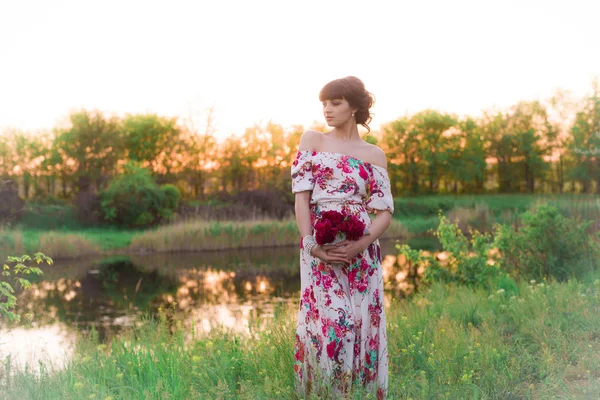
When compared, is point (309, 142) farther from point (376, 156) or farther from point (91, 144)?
point (91, 144)

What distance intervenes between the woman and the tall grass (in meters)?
16.0

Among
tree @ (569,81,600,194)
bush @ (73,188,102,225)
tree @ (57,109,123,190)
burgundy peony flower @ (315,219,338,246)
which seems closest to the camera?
burgundy peony flower @ (315,219,338,246)

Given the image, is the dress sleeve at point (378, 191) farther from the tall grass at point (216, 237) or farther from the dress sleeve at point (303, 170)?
the tall grass at point (216, 237)

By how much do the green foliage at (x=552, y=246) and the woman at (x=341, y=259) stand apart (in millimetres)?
6173

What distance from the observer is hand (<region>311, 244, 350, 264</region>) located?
3472 mm

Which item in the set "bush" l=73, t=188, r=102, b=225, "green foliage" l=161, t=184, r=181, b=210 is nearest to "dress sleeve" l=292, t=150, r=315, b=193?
"bush" l=73, t=188, r=102, b=225

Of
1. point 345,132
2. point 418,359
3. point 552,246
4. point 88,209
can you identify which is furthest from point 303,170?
point 88,209

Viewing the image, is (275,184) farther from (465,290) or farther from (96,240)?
(465,290)

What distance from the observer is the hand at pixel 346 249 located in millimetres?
3475

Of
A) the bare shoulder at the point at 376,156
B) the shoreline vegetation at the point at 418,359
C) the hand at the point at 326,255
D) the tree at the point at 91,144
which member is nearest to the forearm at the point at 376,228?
the hand at the point at 326,255

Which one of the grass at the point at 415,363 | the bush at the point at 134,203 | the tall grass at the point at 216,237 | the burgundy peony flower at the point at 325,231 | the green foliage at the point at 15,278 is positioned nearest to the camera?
the burgundy peony flower at the point at 325,231

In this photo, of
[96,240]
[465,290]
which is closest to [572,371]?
[465,290]

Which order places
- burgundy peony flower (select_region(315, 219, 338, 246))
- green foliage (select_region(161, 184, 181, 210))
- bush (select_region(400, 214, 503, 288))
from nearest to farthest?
burgundy peony flower (select_region(315, 219, 338, 246)) < bush (select_region(400, 214, 503, 288)) < green foliage (select_region(161, 184, 181, 210))

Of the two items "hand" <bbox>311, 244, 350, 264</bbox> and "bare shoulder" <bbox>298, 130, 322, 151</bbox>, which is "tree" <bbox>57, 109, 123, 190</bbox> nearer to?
"bare shoulder" <bbox>298, 130, 322, 151</bbox>
